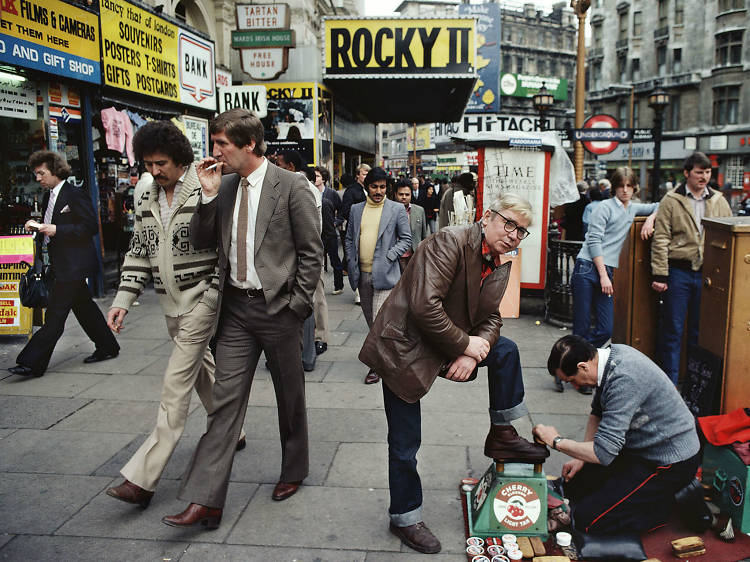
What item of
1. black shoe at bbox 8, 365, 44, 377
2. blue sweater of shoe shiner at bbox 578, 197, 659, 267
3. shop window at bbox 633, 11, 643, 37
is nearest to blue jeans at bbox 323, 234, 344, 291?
black shoe at bbox 8, 365, 44, 377

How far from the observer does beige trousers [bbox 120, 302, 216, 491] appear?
Answer: 3.42m

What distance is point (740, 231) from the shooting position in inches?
159

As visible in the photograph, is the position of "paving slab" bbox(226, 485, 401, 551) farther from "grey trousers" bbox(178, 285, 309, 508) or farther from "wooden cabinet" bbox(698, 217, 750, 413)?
"wooden cabinet" bbox(698, 217, 750, 413)

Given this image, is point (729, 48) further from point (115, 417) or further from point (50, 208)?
point (115, 417)

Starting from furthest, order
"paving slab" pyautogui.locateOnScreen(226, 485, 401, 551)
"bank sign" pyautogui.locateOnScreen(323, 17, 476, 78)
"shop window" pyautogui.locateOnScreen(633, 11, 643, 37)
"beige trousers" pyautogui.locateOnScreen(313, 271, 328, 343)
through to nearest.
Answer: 1. "shop window" pyautogui.locateOnScreen(633, 11, 643, 37)
2. "bank sign" pyautogui.locateOnScreen(323, 17, 476, 78)
3. "beige trousers" pyautogui.locateOnScreen(313, 271, 328, 343)
4. "paving slab" pyautogui.locateOnScreen(226, 485, 401, 551)

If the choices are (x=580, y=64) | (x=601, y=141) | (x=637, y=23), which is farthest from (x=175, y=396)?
(x=637, y=23)

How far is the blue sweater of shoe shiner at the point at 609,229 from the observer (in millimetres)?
5574

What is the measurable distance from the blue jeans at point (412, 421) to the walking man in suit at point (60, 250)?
4.10 m

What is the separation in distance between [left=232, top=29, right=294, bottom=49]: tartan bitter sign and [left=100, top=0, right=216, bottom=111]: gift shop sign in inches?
30.8

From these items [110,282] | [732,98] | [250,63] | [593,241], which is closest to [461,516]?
[593,241]

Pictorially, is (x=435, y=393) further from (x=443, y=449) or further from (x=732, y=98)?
(x=732, y=98)

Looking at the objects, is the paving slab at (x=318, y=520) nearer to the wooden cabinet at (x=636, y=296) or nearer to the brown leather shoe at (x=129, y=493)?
the brown leather shoe at (x=129, y=493)

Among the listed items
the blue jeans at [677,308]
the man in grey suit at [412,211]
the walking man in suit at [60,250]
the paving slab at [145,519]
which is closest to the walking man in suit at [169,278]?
the paving slab at [145,519]

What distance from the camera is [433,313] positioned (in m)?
2.86
